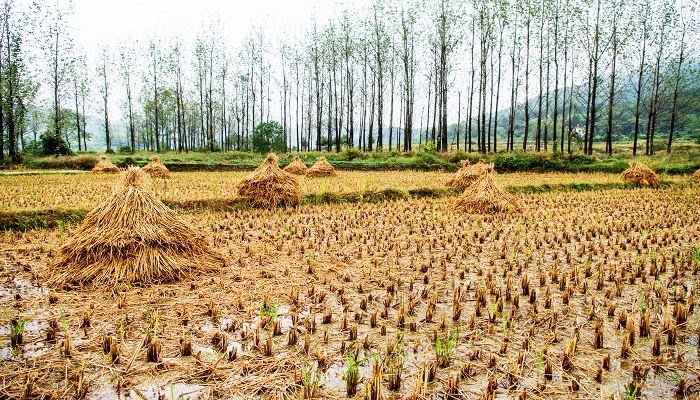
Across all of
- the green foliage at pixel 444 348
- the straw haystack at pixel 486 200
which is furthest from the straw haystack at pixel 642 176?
the green foliage at pixel 444 348

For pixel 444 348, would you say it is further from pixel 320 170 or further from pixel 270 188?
pixel 320 170

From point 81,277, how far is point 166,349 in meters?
1.90

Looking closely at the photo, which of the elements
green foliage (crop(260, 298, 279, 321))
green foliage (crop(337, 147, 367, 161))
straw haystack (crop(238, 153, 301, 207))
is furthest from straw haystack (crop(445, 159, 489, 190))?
green foliage (crop(337, 147, 367, 161))

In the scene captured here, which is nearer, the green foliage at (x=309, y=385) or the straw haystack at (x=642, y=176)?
the green foliage at (x=309, y=385)

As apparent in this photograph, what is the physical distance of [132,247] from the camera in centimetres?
411

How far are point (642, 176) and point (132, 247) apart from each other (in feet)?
51.7

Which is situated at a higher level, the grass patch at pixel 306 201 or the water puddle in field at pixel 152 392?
the grass patch at pixel 306 201

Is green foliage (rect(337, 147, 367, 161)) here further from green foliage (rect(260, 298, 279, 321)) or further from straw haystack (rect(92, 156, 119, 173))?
green foliage (rect(260, 298, 279, 321))

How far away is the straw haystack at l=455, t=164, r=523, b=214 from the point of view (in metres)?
8.69

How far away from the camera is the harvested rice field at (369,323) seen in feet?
7.29

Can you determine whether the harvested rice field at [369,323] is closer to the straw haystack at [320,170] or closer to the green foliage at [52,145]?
the straw haystack at [320,170]

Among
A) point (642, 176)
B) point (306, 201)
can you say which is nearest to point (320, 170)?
point (306, 201)

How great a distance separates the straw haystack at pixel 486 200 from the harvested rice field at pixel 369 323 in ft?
8.44

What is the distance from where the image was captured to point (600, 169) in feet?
63.3
